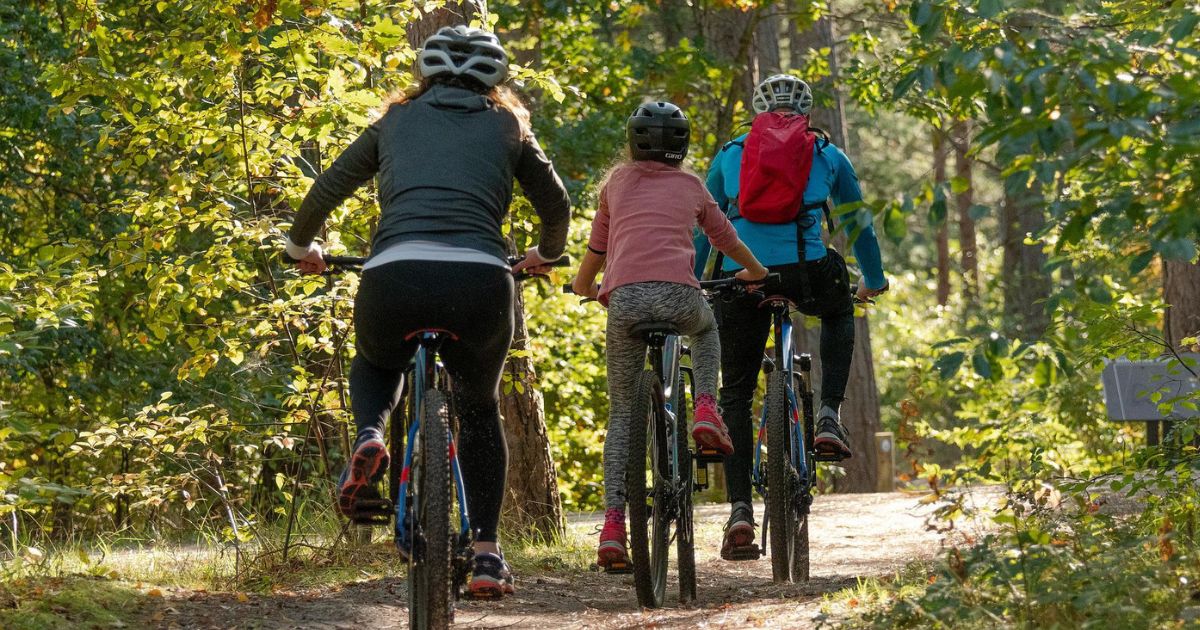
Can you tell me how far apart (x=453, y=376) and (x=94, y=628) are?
1.71 metres

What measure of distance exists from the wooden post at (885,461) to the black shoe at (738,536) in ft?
31.3

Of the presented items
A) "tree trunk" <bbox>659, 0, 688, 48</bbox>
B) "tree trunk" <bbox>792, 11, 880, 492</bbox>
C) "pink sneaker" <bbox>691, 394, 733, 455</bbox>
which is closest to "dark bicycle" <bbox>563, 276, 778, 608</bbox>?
"pink sneaker" <bbox>691, 394, 733, 455</bbox>

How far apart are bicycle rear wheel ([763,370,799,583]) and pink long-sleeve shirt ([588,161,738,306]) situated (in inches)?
35.1

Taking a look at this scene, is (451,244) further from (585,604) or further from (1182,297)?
(1182,297)

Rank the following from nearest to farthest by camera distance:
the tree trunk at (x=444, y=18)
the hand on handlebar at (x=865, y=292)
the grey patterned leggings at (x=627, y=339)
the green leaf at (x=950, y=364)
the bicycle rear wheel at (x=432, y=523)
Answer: the green leaf at (x=950, y=364) < the bicycle rear wheel at (x=432, y=523) < the grey patterned leggings at (x=627, y=339) < the hand on handlebar at (x=865, y=292) < the tree trunk at (x=444, y=18)

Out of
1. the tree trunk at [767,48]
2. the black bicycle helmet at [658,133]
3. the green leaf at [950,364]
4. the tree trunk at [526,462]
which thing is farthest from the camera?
the tree trunk at [767,48]

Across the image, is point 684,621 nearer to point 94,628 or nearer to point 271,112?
point 94,628

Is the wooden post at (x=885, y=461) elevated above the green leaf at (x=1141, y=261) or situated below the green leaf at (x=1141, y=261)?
below

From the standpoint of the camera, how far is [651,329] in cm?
558

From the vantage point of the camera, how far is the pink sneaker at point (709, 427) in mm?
5715

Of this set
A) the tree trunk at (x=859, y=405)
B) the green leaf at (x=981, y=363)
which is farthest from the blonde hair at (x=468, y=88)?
the tree trunk at (x=859, y=405)

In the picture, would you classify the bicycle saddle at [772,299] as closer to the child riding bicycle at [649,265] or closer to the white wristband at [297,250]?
the child riding bicycle at [649,265]

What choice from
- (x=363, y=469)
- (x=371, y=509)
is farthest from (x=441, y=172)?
(x=371, y=509)

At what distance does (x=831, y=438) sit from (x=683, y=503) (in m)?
1.02
